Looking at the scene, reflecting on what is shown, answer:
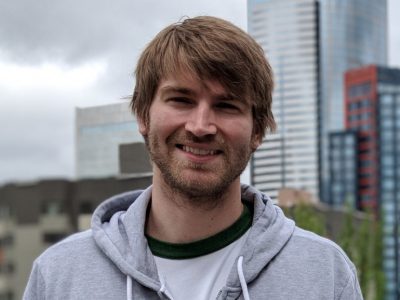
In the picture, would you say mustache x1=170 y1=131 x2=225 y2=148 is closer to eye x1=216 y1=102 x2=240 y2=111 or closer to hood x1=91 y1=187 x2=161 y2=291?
eye x1=216 y1=102 x2=240 y2=111

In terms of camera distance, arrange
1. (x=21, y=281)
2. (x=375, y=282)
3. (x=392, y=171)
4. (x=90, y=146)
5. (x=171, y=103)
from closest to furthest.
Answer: (x=171, y=103)
(x=90, y=146)
(x=21, y=281)
(x=375, y=282)
(x=392, y=171)

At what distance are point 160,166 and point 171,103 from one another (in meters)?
0.08

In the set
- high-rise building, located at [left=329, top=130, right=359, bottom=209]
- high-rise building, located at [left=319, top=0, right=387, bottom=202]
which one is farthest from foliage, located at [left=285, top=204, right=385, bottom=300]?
high-rise building, located at [left=319, top=0, right=387, bottom=202]

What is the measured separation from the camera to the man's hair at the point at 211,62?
36.9 inches

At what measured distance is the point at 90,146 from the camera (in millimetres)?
1782

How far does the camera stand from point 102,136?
67.2 inches

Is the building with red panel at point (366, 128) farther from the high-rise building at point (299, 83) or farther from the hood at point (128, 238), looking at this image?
the hood at point (128, 238)

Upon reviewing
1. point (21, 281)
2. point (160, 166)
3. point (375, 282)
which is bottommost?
point (375, 282)

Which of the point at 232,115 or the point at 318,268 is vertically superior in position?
the point at 232,115

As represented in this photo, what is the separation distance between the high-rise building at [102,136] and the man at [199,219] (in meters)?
0.57

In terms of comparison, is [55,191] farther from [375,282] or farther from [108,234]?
[375,282]

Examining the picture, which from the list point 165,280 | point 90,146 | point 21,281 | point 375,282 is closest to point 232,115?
point 165,280

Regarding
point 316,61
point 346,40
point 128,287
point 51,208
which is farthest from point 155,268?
point 346,40

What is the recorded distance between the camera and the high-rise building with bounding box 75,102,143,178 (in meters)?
1.62
